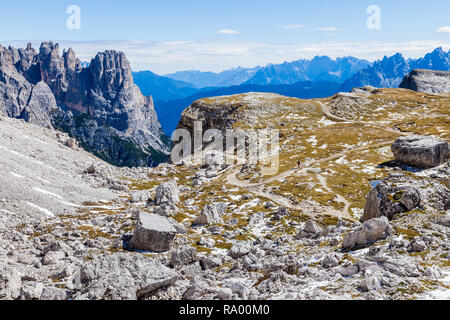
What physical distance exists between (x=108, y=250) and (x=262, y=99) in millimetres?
146471

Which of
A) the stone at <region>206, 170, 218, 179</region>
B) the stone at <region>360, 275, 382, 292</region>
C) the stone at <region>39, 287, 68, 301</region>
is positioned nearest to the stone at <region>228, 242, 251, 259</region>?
the stone at <region>360, 275, 382, 292</region>

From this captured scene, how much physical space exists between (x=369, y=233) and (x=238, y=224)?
85.8 feet

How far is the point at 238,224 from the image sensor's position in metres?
53.8

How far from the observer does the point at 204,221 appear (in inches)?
2072

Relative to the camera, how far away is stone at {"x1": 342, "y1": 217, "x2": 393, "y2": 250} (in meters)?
30.0

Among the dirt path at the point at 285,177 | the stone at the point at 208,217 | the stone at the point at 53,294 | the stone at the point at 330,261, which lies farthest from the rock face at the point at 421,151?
the stone at the point at 53,294

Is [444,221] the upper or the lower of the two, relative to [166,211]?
upper

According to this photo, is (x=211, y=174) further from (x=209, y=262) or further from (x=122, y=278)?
(x=122, y=278)

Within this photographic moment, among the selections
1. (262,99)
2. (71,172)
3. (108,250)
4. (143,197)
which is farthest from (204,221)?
(262,99)

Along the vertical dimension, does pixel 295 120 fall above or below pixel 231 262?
above

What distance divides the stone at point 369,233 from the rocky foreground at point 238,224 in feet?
0.32

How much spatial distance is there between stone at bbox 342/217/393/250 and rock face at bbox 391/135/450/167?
161 ft

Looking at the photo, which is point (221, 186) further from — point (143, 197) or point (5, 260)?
point (5, 260)

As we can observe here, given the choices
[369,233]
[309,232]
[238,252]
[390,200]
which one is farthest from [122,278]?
[390,200]
